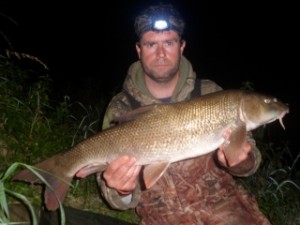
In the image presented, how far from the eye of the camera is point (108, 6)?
2808 cm

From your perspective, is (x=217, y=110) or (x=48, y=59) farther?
(x=48, y=59)

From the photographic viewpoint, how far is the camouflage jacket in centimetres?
383

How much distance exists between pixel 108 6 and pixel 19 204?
2596cm

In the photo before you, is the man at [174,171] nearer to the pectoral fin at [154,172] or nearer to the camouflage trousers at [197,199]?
the camouflage trousers at [197,199]

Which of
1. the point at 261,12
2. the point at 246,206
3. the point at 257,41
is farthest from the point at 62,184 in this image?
the point at 261,12

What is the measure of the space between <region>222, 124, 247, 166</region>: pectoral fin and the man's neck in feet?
3.17

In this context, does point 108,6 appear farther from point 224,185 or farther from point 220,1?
point 224,185

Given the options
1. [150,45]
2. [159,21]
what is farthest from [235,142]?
[159,21]

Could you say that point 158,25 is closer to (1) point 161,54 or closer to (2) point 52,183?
(1) point 161,54

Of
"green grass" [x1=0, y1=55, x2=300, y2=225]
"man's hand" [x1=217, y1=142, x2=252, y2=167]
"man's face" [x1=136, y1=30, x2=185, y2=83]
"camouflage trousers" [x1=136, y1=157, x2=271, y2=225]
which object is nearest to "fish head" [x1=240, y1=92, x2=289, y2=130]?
"man's hand" [x1=217, y1=142, x2=252, y2=167]

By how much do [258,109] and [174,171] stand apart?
949mm

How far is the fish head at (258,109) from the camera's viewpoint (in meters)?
3.42

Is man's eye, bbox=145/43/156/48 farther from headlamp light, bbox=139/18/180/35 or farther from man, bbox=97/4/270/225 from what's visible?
headlamp light, bbox=139/18/180/35

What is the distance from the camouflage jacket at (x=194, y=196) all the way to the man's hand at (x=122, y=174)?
242 millimetres
